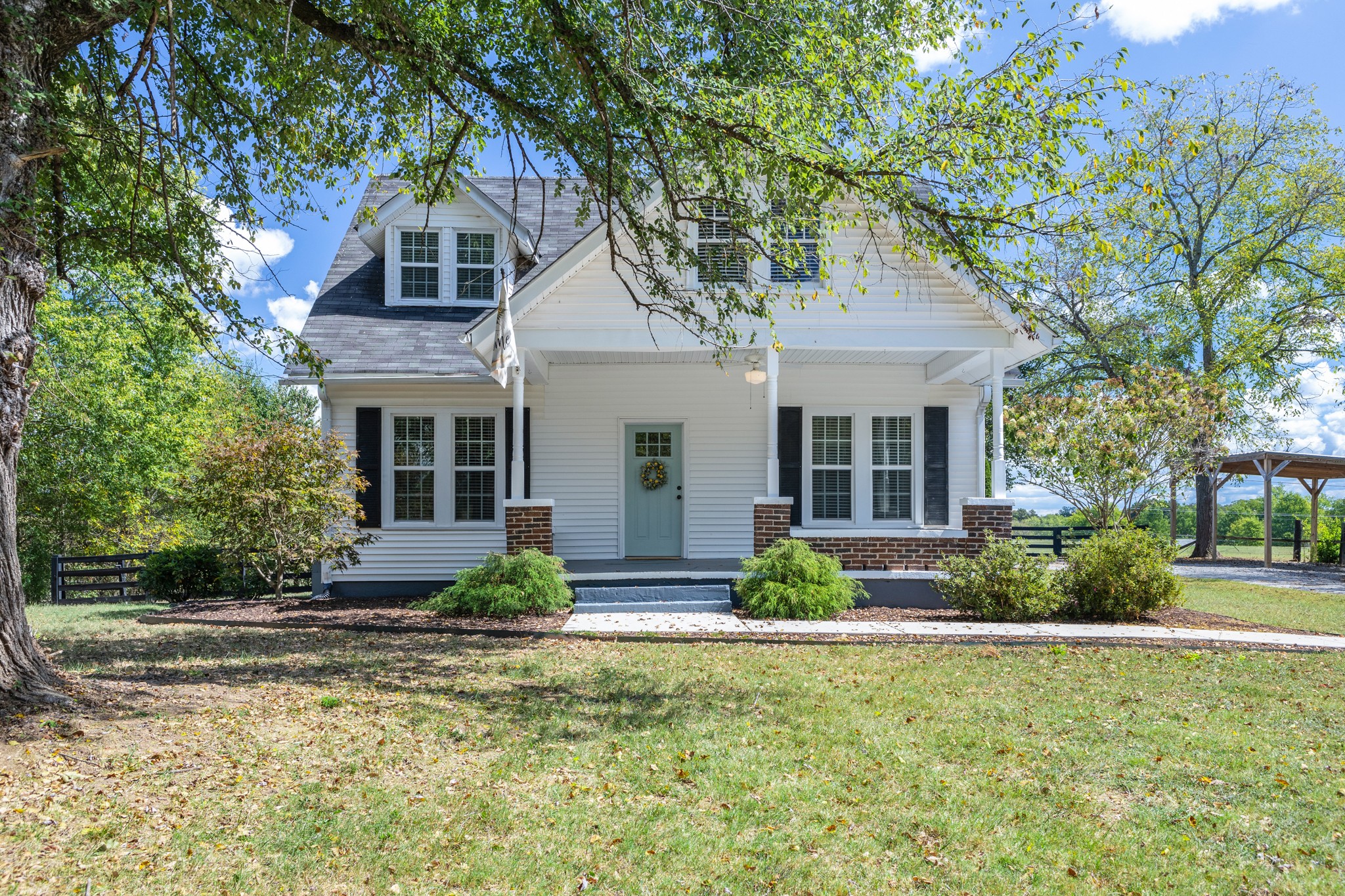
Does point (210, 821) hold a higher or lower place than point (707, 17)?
lower

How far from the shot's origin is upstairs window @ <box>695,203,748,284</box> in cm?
761

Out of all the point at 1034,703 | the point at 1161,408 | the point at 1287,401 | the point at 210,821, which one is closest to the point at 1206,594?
the point at 1161,408

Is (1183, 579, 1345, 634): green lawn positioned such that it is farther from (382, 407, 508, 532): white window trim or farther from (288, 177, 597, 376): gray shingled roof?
(288, 177, 597, 376): gray shingled roof

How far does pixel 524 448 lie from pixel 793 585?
4978 mm

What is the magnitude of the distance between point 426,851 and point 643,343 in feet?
26.7

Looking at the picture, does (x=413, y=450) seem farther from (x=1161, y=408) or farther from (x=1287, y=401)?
(x=1287, y=401)

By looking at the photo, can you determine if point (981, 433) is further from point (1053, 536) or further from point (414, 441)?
point (1053, 536)

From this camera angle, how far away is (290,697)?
5.91 metres

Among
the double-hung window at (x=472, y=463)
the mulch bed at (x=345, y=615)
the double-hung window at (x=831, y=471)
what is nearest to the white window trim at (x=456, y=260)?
the double-hung window at (x=472, y=463)

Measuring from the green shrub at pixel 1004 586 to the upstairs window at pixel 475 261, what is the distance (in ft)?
27.4

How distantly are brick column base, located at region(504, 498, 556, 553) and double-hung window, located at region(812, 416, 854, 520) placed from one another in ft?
14.7

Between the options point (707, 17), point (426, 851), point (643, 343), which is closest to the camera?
point (426, 851)

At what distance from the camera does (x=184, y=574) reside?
13406mm

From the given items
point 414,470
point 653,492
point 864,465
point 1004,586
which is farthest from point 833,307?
point 414,470
